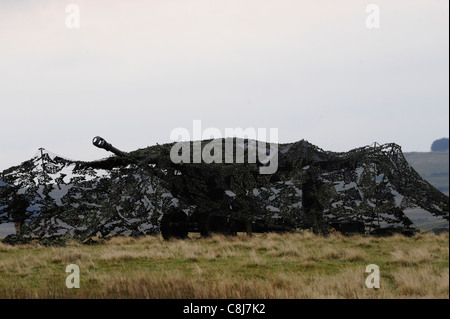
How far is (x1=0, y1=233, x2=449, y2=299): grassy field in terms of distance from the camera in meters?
7.06

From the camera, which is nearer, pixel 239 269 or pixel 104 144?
pixel 239 269

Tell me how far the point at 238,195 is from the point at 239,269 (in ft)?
21.9

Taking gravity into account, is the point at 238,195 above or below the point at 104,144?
below

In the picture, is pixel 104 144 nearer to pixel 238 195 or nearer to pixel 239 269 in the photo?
pixel 238 195

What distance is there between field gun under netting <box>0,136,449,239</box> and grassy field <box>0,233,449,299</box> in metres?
0.84

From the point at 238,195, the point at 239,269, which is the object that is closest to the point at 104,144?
the point at 238,195

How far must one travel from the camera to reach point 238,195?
16.4m

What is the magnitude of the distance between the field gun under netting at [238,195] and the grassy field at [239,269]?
0.84 m

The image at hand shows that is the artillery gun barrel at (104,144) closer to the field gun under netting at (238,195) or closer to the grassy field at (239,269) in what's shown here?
the field gun under netting at (238,195)

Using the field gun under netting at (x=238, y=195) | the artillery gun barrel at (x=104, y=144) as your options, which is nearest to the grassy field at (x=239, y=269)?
the field gun under netting at (x=238, y=195)

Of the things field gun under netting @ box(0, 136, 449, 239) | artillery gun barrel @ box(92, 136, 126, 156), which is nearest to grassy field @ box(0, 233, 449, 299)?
field gun under netting @ box(0, 136, 449, 239)

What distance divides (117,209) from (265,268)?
7.62 meters

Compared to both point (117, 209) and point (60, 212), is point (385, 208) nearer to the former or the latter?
point (117, 209)
